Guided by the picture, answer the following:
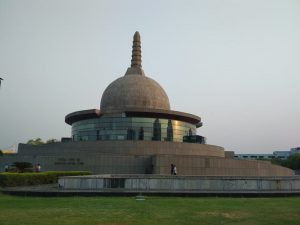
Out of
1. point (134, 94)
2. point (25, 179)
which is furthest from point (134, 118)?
point (25, 179)

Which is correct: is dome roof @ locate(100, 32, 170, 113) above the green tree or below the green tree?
above

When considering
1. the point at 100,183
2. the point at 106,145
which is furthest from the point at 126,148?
the point at 100,183

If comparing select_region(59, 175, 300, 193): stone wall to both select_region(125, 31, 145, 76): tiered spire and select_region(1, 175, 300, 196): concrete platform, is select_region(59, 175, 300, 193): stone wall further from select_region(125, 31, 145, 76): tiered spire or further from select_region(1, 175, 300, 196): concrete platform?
select_region(125, 31, 145, 76): tiered spire

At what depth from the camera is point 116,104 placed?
4541 cm

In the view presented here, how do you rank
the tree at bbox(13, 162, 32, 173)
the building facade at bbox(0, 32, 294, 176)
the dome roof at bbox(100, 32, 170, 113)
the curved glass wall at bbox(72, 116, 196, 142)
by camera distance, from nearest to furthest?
the tree at bbox(13, 162, 32, 173)
the building facade at bbox(0, 32, 294, 176)
the curved glass wall at bbox(72, 116, 196, 142)
the dome roof at bbox(100, 32, 170, 113)

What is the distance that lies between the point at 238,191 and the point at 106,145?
2201 centimetres

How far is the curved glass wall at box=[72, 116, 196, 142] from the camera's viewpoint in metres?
40.4

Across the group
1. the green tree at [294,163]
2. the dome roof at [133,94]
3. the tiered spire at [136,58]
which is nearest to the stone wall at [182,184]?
the dome roof at [133,94]

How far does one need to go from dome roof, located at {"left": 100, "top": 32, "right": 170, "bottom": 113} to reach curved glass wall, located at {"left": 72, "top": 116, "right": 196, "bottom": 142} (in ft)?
10.1
